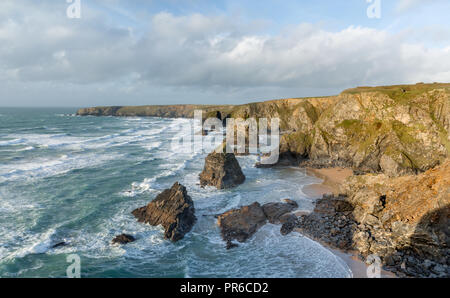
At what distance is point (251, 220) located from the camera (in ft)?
75.0

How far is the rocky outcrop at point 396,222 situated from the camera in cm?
1602

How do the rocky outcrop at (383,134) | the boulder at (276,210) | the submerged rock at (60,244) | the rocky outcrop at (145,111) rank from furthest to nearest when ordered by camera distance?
the rocky outcrop at (145,111) → the rocky outcrop at (383,134) → the boulder at (276,210) → the submerged rock at (60,244)

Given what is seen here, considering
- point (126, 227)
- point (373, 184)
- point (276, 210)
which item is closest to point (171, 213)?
point (126, 227)

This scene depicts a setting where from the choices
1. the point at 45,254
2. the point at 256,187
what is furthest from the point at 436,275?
the point at 45,254

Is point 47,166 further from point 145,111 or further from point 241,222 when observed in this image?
point 145,111

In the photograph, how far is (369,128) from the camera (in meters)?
41.8

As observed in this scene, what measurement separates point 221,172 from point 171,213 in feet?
38.8

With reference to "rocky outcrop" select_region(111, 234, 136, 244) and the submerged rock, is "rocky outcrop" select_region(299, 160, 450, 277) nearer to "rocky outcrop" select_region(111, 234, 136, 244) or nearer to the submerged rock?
"rocky outcrop" select_region(111, 234, 136, 244)

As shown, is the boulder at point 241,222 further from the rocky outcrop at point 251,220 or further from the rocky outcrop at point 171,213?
the rocky outcrop at point 171,213

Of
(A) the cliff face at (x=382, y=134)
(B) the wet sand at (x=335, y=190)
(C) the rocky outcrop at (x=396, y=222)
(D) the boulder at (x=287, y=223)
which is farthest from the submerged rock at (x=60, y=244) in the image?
(A) the cliff face at (x=382, y=134)

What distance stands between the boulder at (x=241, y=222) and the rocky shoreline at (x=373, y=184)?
93mm
